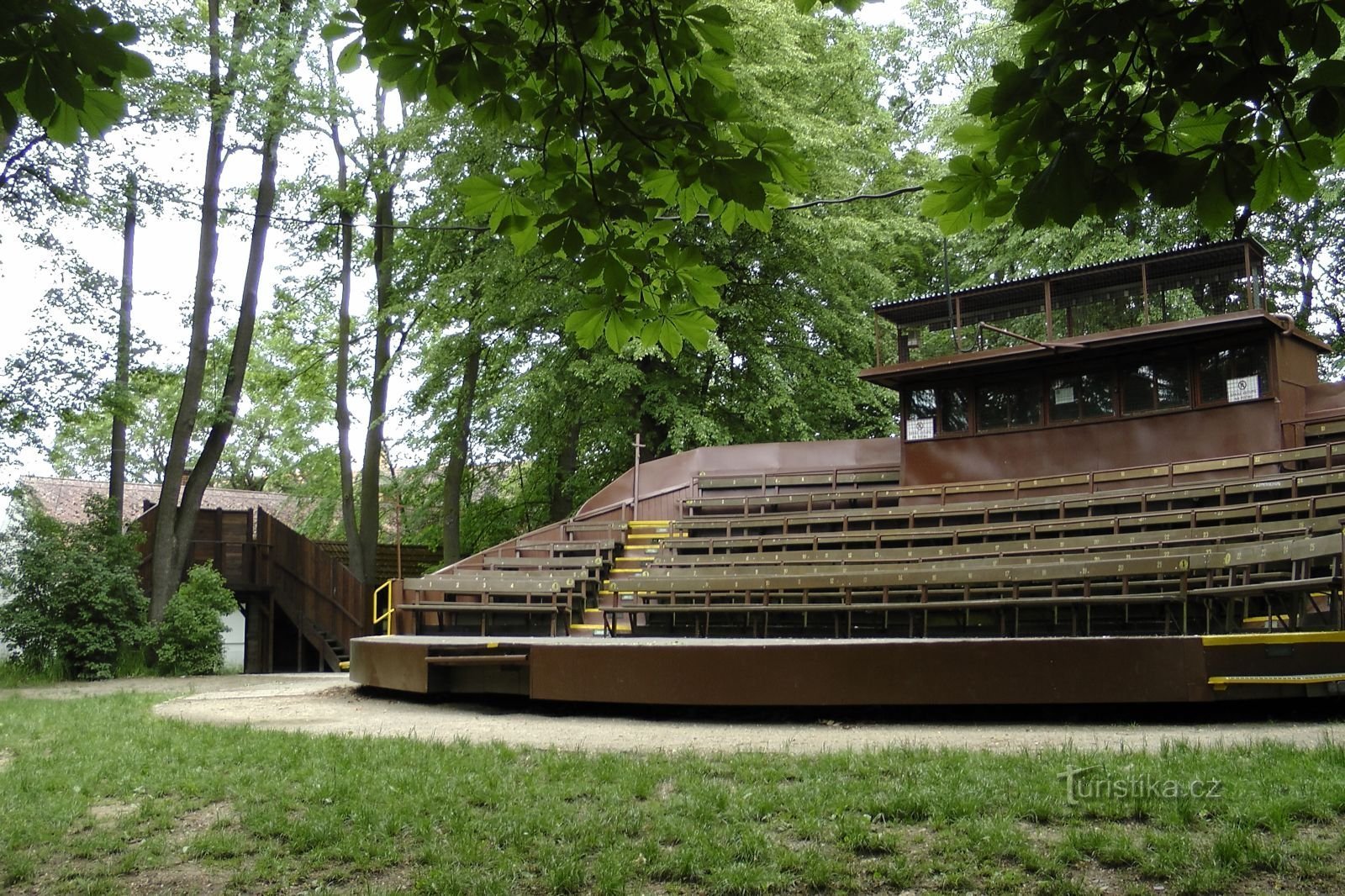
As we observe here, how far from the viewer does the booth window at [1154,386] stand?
15.8 m

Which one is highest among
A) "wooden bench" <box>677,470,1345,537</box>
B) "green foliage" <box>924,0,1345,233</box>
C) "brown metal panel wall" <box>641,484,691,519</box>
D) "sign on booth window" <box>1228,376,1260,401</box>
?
"sign on booth window" <box>1228,376,1260,401</box>

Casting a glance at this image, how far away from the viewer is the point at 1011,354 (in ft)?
53.6

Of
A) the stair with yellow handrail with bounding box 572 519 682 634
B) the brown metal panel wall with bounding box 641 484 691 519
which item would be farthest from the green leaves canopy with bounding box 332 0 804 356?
the brown metal panel wall with bounding box 641 484 691 519

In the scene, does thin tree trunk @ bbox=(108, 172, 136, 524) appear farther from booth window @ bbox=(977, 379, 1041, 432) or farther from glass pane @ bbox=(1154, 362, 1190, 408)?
glass pane @ bbox=(1154, 362, 1190, 408)

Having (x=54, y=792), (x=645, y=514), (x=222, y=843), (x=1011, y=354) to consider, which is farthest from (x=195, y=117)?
(x=222, y=843)

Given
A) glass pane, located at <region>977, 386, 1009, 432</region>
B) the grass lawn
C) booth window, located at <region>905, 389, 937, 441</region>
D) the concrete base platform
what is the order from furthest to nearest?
booth window, located at <region>905, 389, 937, 441</region>, glass pane, located at <region>977, 386, 1009, 432</region>, the concrete base platform, the grass lawn

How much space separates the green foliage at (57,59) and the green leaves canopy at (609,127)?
676mm

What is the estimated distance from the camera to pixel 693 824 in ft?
18.9

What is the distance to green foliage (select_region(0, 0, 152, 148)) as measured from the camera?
333 centimetres

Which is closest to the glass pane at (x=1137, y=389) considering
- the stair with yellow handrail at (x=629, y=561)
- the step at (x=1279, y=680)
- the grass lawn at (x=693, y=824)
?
the stair with yellow handrail at (x=629, y=561)

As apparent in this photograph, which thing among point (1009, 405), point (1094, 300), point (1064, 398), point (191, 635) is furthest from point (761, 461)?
point (191, 635)

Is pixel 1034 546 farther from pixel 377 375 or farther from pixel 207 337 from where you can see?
A: pixel 377 375

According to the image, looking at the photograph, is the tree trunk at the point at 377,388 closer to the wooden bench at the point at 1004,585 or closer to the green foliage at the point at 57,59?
the wooden bench at the point at 1004,585

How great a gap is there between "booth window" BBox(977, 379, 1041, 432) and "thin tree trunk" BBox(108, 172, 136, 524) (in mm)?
15005
